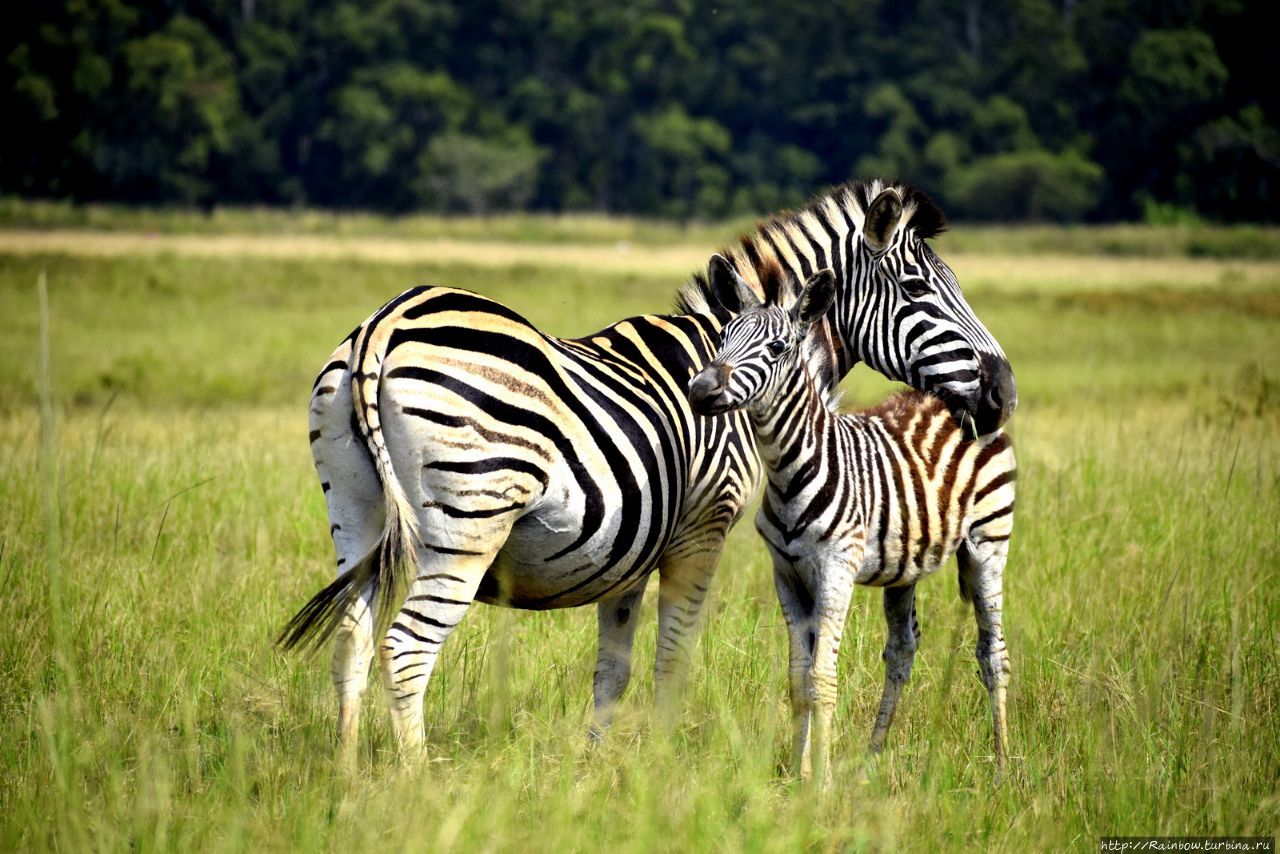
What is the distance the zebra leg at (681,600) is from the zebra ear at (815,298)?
2.91 feet

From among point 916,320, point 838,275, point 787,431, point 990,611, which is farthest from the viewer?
point 838,275

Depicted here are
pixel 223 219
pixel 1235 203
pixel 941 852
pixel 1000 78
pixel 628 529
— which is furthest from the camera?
pixel 1000 78

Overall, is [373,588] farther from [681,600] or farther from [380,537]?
[681,600]

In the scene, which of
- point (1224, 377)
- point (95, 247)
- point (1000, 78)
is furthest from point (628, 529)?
point (1000, 78)

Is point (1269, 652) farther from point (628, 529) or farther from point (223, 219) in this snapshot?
point (223, 219)

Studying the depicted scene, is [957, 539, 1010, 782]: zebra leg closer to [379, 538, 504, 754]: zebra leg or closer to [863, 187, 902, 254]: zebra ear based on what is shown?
[863, 187, 902, 254]: zebra ear

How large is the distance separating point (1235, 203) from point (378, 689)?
49.3m

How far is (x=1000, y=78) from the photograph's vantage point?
59.4 m

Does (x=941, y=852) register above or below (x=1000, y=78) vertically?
below

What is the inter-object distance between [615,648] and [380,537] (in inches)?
47.8

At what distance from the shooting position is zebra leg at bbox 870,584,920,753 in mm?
4969

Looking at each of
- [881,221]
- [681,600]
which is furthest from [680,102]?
[681,600]

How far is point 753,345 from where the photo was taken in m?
4.24

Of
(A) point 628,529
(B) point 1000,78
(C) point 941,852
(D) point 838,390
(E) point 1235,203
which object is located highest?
(B) point 1000,78
